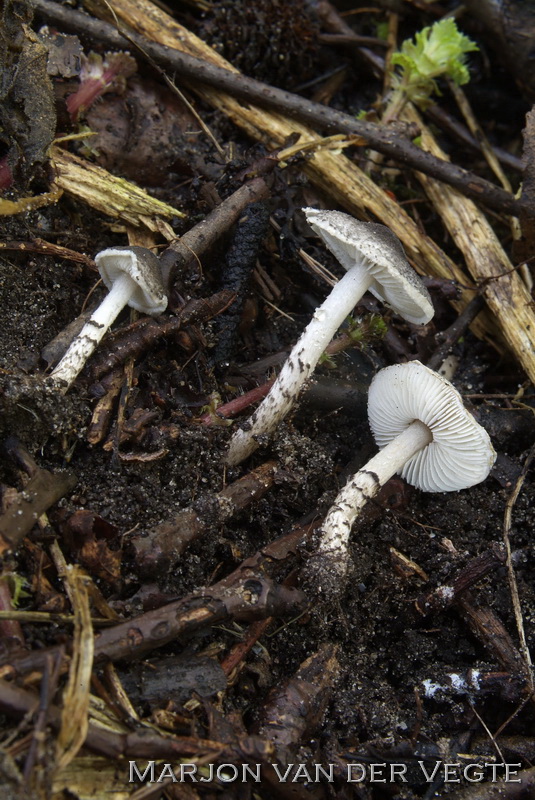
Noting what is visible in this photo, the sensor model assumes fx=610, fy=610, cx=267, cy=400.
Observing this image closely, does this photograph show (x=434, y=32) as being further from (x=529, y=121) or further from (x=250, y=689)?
(x=250, y=689)

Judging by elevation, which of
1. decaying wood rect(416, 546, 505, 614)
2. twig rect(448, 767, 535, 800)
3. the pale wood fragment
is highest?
the pale wood fragment

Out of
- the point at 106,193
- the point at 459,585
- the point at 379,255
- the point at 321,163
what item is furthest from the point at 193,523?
the point at 321,163

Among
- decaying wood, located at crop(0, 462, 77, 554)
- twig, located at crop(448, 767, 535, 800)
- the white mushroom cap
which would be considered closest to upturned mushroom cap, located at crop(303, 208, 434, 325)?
the white mushroom cap

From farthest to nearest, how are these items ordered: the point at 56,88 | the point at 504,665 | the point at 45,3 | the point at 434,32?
1. the point at 434,32
2. the point at 45,3
3. the point at 56,88
4. the point at 504,665

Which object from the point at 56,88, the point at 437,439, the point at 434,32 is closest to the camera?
the point at 437,439

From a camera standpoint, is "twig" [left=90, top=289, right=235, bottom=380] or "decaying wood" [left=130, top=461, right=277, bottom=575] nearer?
"decaying wood" [left=130, top=461, right=277, bottom=575]

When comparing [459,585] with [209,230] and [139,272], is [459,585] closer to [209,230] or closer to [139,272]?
[139,272]

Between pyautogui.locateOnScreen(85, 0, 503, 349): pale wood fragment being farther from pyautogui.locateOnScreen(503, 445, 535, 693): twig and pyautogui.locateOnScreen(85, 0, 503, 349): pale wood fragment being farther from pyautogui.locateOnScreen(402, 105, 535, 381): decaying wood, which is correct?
pyautogui.locateOnScreen(503, 445, 535, 693): twig

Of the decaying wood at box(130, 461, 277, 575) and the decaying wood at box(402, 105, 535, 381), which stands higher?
the decaying wood at box(402, 105, 535, 381)

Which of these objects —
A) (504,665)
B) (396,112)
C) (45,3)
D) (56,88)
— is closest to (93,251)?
(56,88)
